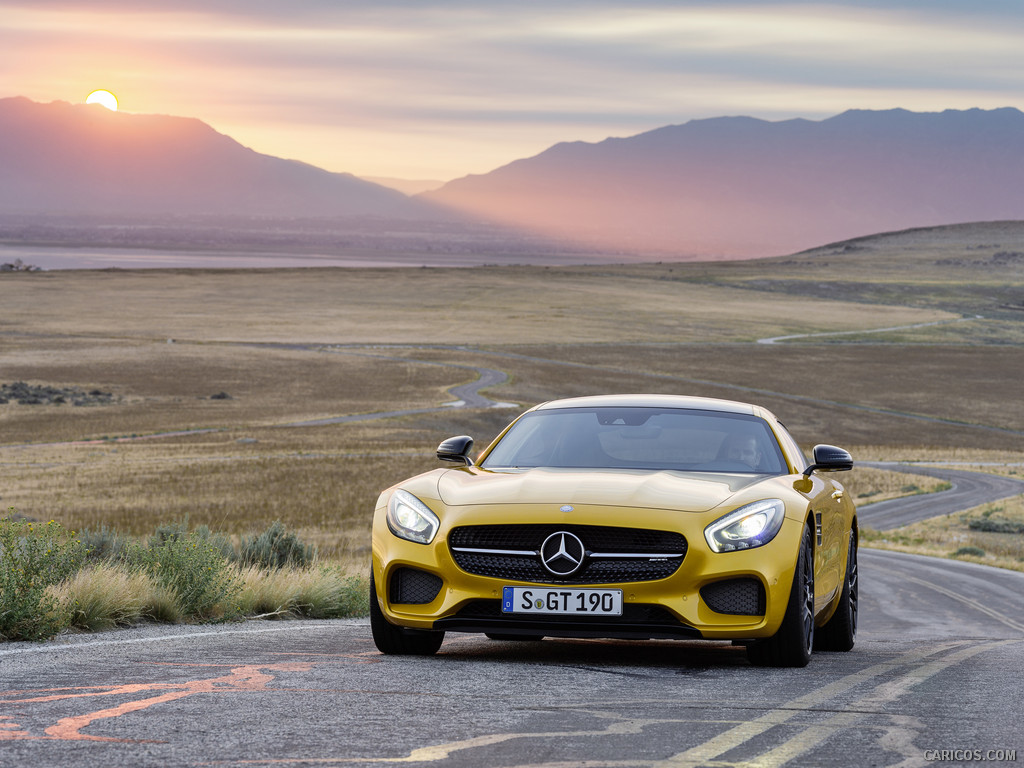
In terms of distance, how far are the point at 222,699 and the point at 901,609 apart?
2024cm

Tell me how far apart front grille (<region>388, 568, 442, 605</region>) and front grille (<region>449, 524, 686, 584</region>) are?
310 millimetres

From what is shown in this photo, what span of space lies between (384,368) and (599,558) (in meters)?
83.4

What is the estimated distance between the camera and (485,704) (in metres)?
6.20

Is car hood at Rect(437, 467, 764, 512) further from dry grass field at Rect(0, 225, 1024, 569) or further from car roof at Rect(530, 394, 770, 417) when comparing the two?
dry grass field at Rect(0, 225, 1024, 569)

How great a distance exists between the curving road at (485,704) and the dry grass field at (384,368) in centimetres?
977

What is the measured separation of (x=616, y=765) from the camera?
498cm

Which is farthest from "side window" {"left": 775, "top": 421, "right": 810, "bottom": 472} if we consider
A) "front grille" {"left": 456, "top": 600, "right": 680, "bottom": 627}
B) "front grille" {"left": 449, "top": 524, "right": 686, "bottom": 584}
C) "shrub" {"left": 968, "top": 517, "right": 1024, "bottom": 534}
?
"shrub" {"left": 968, "top": 517, "right": 1024, "bottom": 534}

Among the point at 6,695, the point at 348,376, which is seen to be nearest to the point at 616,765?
the point at 6,695

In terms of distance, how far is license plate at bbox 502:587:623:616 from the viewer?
7.36 m

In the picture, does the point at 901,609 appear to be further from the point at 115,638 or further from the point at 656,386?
the point at 656,386


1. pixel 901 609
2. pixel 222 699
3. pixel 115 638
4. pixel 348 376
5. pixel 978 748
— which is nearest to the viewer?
pixel 978 748

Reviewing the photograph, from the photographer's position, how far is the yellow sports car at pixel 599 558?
7406 millimetres

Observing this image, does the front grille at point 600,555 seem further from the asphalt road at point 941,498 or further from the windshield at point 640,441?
the asphalt road at point 941,498

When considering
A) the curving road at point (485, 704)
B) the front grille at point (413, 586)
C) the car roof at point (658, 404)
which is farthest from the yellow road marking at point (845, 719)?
the front grille at point (413, 586)
